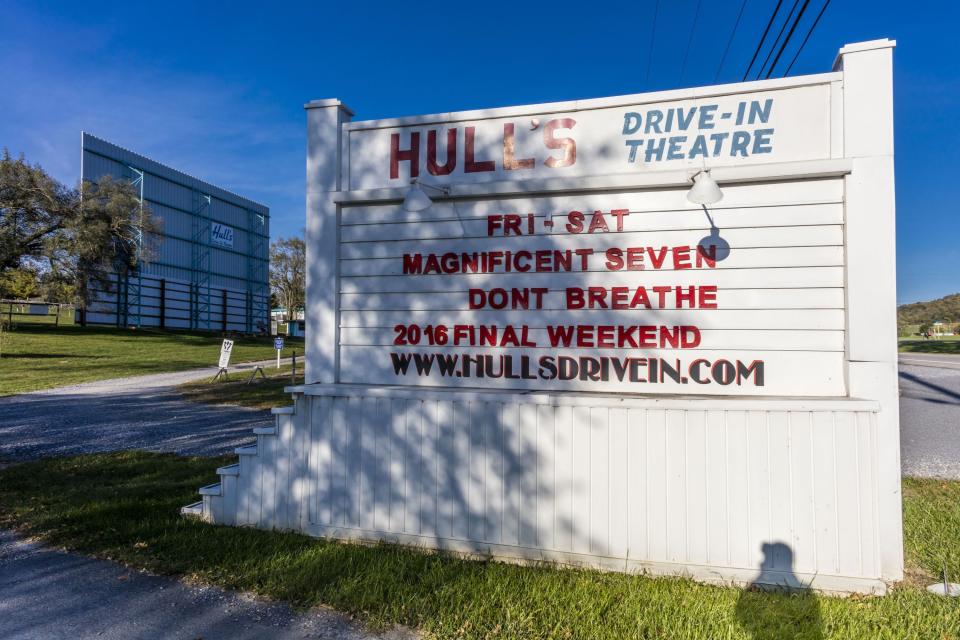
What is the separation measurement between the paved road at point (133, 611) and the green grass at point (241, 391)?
930 cm

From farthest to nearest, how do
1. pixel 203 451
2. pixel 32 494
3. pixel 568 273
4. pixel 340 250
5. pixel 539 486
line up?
pixel 203 451 → pixel 32 494 → pixel 340 250 → pixel 568 273 → pixel 539 486

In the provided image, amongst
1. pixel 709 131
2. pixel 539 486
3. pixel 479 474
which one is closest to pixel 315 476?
pixel 479 474

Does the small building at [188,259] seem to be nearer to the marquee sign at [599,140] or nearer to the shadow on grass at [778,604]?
the marquee sign at [599,140]

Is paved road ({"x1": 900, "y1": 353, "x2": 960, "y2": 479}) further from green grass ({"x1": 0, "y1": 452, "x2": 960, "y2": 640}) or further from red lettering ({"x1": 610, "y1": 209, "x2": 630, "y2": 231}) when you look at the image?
red lettering ({"x1": 610, "y1": 209, "x2": 630, "y2": 231})

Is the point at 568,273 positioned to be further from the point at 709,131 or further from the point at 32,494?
the point at 32,494

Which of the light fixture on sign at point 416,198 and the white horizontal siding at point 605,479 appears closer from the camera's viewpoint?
the white horizontal siding at point 605,479

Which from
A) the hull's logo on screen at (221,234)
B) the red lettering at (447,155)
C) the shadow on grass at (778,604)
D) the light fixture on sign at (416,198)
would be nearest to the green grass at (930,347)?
the shadow on grass at (778,604)

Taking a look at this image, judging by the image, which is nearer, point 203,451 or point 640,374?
point 640,374

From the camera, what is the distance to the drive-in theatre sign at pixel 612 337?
389 centimetres

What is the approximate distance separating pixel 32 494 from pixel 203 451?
264cm

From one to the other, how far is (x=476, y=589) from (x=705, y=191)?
3.15 meters

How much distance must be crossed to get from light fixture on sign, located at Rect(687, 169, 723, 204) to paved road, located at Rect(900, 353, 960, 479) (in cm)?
581

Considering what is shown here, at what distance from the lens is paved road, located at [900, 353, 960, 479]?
306 inches

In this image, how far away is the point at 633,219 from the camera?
4457mm
